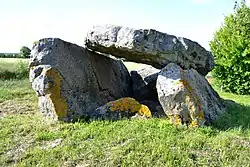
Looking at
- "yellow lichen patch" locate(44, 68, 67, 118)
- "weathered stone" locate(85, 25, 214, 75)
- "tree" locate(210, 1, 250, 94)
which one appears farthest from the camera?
"tree" locate(210, 1, 250, 94)

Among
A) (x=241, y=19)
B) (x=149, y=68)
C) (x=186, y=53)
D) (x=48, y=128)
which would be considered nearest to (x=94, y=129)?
(x=48, y=128)

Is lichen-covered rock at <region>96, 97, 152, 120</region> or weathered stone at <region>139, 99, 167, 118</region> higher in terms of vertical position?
lichen-covered rock at <region>96, 97, 152, 120</region>

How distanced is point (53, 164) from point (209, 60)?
4.93 meters

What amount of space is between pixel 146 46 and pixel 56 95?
2008 millimetres

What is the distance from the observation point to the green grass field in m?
4.97

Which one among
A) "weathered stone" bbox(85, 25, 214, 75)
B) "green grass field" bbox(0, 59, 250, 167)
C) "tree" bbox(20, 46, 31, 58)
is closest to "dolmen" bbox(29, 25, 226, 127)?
"weathered stone" bbox(85, 25, 214, 75)

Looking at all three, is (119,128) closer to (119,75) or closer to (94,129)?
(94,129)

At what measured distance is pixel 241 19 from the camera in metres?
18.3

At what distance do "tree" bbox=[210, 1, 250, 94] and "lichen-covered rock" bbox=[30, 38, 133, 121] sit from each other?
30.5 feet

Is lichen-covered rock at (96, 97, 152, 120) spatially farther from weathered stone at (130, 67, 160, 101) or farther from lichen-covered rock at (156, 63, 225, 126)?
weathered stone at (130, 67, 160, 101)

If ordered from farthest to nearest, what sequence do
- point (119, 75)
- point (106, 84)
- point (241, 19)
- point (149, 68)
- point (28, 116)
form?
point (241, 19)
point (149, 68)
point (119, 75)
point (106, 84)
point (28, 116)

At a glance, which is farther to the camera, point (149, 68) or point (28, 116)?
point (149, 68)

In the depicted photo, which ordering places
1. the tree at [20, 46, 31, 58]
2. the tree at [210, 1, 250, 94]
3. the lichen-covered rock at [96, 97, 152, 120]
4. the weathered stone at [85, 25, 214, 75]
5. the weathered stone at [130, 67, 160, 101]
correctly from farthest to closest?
the tree at [20, 46, 31, 58] → the tree at [210, 1, 250, 94] → the weathered stone at [130, 67, 160, 101] → the weathered stone at [85, 25, 214, 75] → the lichen-covered rock at [96, 97, 152, 120]

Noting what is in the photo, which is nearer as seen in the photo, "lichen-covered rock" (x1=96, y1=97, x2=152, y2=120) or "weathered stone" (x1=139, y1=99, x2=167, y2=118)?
"lichen-covered rock" (x1=96, y1=97, x2=152, y2=120)
